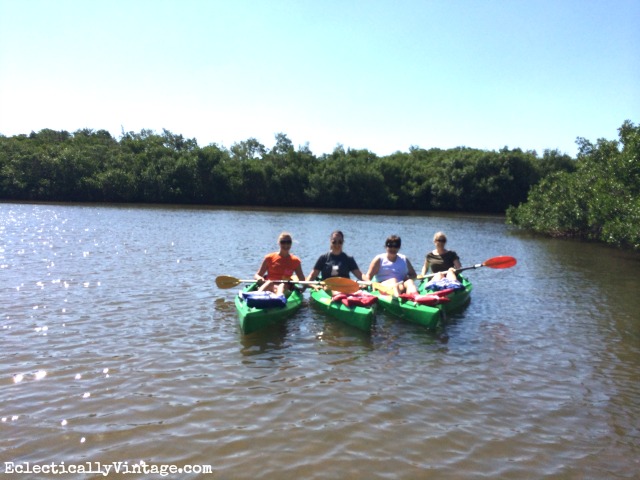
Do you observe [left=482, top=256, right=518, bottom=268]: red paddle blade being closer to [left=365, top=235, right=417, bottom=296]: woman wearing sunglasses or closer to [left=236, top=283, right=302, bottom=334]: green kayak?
[left=365, top=235, right=417, bottom=296]: woman wearing sunglasses

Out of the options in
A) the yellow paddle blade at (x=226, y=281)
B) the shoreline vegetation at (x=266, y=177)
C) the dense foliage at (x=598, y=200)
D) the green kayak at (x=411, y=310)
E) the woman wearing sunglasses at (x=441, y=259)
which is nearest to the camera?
the green kayak at (x=411, y=310)

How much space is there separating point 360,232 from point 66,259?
753 inches

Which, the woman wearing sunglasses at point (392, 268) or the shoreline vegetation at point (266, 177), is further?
the shoreline vegetation at point (266, 177)

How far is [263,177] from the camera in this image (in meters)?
67.6

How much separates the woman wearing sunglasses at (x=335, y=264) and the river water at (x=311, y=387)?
2.73 ft

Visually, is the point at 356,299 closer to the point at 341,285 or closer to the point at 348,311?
the point at 348,311

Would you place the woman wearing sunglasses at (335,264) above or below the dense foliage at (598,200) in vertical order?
below

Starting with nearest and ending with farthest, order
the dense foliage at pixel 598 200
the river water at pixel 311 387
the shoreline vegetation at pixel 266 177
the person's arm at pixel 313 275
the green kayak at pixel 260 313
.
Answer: the river water at pixel 311 387
the green kayak at pixel 260 313
the person's arm at pixel 313 275
the dense foliage at pixel 598 200
the shoreline vegetation at pixel 266 177

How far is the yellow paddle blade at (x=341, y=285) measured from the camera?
31.7 ft

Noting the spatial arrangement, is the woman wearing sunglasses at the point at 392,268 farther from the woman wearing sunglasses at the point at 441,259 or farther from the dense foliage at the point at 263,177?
the dense foliage at the point at 263,177

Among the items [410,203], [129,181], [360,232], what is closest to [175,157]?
[129,181]

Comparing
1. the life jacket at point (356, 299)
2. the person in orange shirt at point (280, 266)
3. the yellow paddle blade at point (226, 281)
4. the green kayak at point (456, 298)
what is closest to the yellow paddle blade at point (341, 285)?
the life jacket at point (356, 299)

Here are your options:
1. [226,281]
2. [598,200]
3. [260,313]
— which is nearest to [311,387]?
[260,313]

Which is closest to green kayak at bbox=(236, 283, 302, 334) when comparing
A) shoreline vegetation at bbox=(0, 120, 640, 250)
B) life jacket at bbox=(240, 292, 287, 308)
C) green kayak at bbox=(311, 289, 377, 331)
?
life jacket at bbox=(240, 292, 287, 308)
